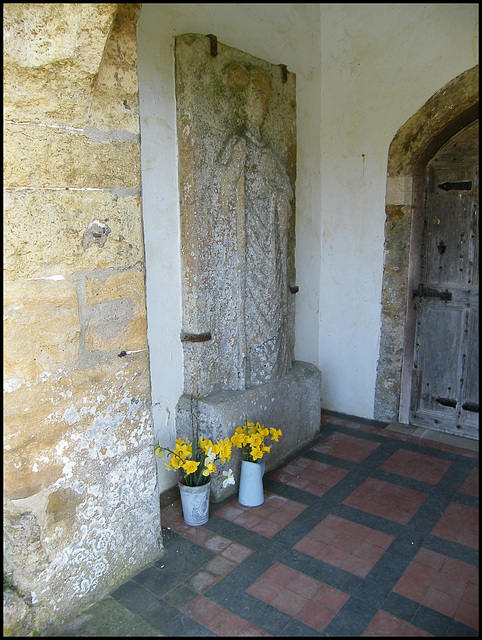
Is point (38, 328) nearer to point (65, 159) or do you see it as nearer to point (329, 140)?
point (65, 159)

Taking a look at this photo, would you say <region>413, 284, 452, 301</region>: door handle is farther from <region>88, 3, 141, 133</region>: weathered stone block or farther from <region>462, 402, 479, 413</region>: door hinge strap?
<region>88, 3, 141, 133</region>: weathered stone block

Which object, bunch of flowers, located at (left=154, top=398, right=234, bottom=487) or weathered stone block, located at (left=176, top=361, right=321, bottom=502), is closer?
bunch of flowers, located at (left=154, top=398, right=234, bottom=487)

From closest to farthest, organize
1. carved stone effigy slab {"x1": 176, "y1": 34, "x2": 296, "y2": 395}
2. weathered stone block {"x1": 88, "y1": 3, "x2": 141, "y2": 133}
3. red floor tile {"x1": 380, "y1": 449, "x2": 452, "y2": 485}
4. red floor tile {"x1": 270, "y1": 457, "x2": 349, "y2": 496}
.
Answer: weathered stone block {"x1": 88, "y1": 3, "x2": 141, "y2": 133} < carved stone effigy slab {"x1": 176, "y1": 34, "x2": 296, "y2": 395} < red floor tile {"x1": 270, "y1": 457, "x2": 349, "y2": 496} < red floor tile {"x1": 380, "y1": 449, "x2": 452, "y2": 485}

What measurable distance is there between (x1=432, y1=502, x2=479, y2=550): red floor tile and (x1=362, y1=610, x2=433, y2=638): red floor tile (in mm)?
686

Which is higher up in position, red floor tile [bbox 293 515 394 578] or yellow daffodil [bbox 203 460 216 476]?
yellow daffodil [bbox 203 460 216 476]

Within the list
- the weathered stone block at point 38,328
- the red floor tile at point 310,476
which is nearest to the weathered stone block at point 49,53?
the weathered stone block at point 38,328

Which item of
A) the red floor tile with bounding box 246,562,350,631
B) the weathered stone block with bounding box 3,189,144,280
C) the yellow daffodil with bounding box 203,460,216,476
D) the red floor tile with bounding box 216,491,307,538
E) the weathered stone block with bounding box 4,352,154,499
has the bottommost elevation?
the red floor tile with bounding box 246,562,350,631

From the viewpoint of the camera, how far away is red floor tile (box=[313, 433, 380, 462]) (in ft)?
11.0

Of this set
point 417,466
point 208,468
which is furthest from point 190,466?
point 417,466

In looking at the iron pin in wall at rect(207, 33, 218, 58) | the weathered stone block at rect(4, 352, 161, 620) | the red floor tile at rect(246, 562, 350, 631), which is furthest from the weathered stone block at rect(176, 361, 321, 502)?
the iron pin in wall at rect(207, 33, 218, 58)

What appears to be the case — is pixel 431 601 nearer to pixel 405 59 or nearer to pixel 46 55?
pixel 46 55

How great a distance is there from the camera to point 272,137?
Result: 308cm

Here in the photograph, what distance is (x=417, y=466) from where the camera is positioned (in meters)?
3.21

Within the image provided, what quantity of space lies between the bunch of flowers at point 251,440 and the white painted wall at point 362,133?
4.68ft
